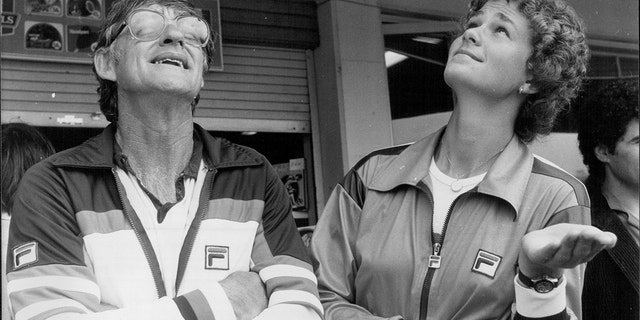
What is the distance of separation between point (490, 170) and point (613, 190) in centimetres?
82

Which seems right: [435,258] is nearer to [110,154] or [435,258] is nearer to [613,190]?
[110,154]

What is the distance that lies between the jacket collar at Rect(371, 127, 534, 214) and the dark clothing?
0.55 metres

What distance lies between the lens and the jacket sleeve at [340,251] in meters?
2.15

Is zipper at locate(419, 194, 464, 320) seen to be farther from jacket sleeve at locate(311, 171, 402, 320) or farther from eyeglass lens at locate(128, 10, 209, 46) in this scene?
eyeglass lens at locate(128, 10, 209, 46)

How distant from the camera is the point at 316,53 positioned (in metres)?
3.24

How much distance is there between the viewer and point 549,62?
2.28m

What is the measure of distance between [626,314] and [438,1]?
4.47 feet

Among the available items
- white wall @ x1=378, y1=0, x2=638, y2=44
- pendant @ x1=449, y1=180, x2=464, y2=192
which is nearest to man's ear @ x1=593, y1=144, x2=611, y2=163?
white wall @ x1=378, y1=0, x2=638, y2=44

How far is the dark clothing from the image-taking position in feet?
8.34

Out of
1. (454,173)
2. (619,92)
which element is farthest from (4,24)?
(619,92)

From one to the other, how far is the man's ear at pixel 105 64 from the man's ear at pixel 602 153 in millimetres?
1669

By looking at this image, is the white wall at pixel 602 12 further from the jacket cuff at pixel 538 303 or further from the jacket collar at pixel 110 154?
the jacket cuff at pixel 538 303

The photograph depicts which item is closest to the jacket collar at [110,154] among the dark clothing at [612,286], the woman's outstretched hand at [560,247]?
the woman's outstretched hand at [560,247]

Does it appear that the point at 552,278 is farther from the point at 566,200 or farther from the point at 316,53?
the point at 316,53
